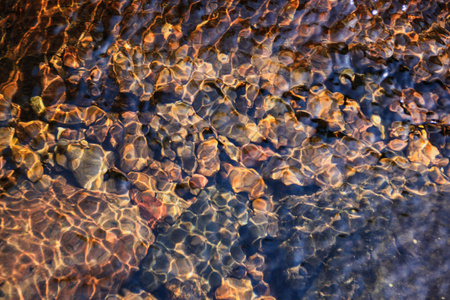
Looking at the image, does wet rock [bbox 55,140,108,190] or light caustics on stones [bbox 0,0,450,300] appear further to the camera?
wet rock [bbox 55,140,108,190]

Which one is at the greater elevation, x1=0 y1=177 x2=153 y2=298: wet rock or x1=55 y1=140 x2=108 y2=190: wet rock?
x1=55 y1=140 x2=108 y2=190: wet rock

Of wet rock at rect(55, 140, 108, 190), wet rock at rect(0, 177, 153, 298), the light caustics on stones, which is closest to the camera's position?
wet rock at rect(0, 177, 153, 298)

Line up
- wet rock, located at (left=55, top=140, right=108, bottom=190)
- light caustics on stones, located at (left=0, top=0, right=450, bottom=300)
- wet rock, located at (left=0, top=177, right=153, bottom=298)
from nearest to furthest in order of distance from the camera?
wet rock, located at (left=0, top=177, right=153, bottom=298) → light caustics on stones, located at (left=0, top=0, right=450, bottom=300) → wet rock, located at (left=55, top=140, right=108, bottom=190)

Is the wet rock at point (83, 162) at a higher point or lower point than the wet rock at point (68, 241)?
higher

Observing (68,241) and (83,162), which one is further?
(83,162)

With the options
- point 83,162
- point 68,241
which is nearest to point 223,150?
point 83,162

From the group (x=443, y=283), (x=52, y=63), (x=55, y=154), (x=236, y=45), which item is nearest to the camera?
(x=443, y=283)

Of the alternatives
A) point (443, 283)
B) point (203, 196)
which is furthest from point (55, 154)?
point (443, 283)

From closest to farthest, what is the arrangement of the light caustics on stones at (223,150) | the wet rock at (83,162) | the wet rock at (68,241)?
the wet rock at (68,241)
the light caustics on stones at (223,150)
the wet rock at (83,162)

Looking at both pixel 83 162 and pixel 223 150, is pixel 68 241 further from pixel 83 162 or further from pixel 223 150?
pixel 223 150

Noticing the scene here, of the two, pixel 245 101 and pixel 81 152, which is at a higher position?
pixel 245 101

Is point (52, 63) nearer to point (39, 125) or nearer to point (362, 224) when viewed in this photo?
point (39, 125)
